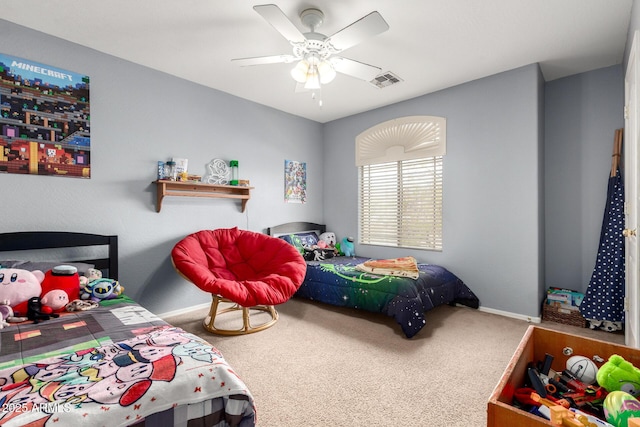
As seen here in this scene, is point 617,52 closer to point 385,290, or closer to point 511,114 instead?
point 511,114

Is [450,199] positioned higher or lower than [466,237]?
higher

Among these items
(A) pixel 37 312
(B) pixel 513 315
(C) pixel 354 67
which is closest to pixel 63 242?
(A) pixel 37 312

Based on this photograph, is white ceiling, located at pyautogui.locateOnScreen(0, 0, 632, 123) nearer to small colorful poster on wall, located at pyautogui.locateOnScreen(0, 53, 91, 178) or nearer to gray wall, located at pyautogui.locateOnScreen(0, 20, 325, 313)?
gray wall, located at pyautogui.locateOnScreen(0, 20, 325, 313)

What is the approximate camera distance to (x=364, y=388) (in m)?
1.87

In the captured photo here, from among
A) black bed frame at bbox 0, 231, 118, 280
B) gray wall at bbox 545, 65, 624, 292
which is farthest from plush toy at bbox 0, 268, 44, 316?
gray wall at bbox 545, 65, 624, 292

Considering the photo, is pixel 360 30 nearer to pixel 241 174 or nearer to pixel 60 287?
pixel 241 174

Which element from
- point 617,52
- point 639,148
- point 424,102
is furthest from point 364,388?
point 617,52

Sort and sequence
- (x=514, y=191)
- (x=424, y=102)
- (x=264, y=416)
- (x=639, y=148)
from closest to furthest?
1. (x=264, y=416)
2. (x=639, y=148)
3. (x=514, y=191)
4. (x=424, y=102)

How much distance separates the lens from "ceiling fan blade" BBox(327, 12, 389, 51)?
1781mm

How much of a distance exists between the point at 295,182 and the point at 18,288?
3.13 metres

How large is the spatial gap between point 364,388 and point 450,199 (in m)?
2.47

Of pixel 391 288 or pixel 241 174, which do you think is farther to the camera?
pixel 241 174

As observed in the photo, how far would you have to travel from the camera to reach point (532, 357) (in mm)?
1090

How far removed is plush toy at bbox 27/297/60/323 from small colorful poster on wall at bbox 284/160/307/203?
2.84m
